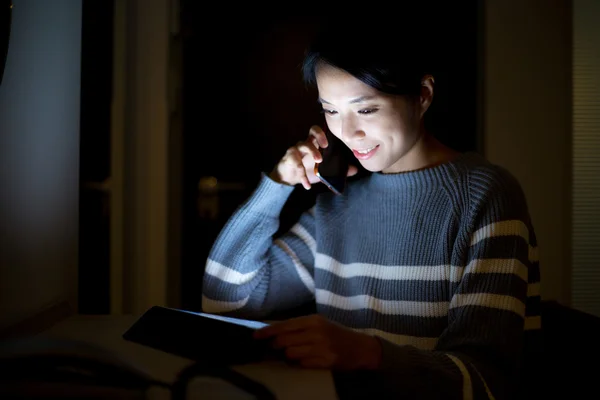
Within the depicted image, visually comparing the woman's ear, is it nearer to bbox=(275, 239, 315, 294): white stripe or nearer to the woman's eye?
the woman's eye

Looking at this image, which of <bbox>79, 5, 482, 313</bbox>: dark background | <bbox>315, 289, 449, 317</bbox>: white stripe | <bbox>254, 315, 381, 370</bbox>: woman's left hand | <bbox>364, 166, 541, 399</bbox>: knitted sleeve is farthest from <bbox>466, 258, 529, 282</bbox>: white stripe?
<bbox>79, 5, 482, 313</bbox>: dark background

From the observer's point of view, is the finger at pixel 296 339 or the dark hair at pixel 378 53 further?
the dark hair at pixel 378 53

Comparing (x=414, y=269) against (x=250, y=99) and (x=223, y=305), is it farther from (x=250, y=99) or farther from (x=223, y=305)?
(x=250, y=99)

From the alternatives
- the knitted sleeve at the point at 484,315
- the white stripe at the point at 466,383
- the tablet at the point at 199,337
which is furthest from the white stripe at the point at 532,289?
the tablet at the point at 199,337

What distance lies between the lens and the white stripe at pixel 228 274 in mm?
1120

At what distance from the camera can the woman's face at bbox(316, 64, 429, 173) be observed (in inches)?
37.2

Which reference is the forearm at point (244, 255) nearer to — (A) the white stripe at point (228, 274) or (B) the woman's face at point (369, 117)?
(A) the white stripe at point (228, 274)

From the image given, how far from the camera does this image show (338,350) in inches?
24.7

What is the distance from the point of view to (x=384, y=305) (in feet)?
3.34

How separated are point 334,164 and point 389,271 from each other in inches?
11.6

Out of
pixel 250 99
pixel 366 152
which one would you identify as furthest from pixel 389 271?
pixel 250 99

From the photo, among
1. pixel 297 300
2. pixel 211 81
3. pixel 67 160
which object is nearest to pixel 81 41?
pixel 67 160

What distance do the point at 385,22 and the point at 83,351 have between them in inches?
30.4

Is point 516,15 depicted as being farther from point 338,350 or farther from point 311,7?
point 338,350
